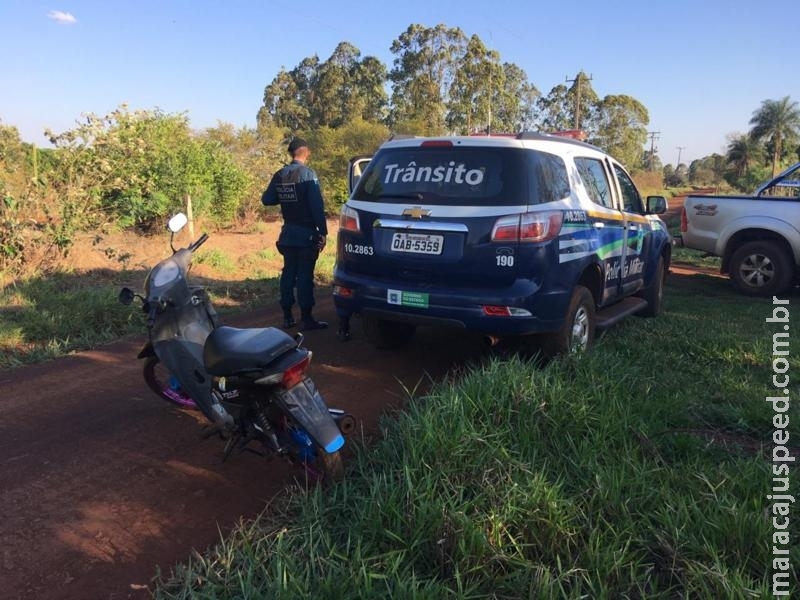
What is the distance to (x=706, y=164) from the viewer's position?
309 ft

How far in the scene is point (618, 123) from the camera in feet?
192

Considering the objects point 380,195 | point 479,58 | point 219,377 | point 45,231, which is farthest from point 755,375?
point 479,58

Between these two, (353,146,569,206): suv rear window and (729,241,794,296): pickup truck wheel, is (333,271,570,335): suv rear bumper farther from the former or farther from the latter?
(729,241,794,296): pickup truck wheel

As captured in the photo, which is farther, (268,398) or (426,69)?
(426,69)

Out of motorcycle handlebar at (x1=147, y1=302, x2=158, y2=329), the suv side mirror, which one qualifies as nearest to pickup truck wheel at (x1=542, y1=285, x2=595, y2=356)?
the suv side mirror

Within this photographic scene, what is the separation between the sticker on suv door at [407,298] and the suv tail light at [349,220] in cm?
58

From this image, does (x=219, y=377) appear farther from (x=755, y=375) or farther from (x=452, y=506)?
(x=755, y=375)

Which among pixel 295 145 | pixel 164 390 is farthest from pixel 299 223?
pixel 164 390

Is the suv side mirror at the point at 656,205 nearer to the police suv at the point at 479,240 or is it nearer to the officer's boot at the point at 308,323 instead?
the police suv at the point at 479,240

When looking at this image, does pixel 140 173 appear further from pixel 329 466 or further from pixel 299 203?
pixel 329 466

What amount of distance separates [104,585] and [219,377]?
958 millimetres

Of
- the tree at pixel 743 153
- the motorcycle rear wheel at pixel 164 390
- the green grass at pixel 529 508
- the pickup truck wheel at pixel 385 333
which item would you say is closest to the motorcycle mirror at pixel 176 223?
the motorcycle rear wheel at pixel 164 390

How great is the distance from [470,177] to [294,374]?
7.15 ft

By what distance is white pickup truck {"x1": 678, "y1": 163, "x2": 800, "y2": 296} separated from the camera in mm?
8586
